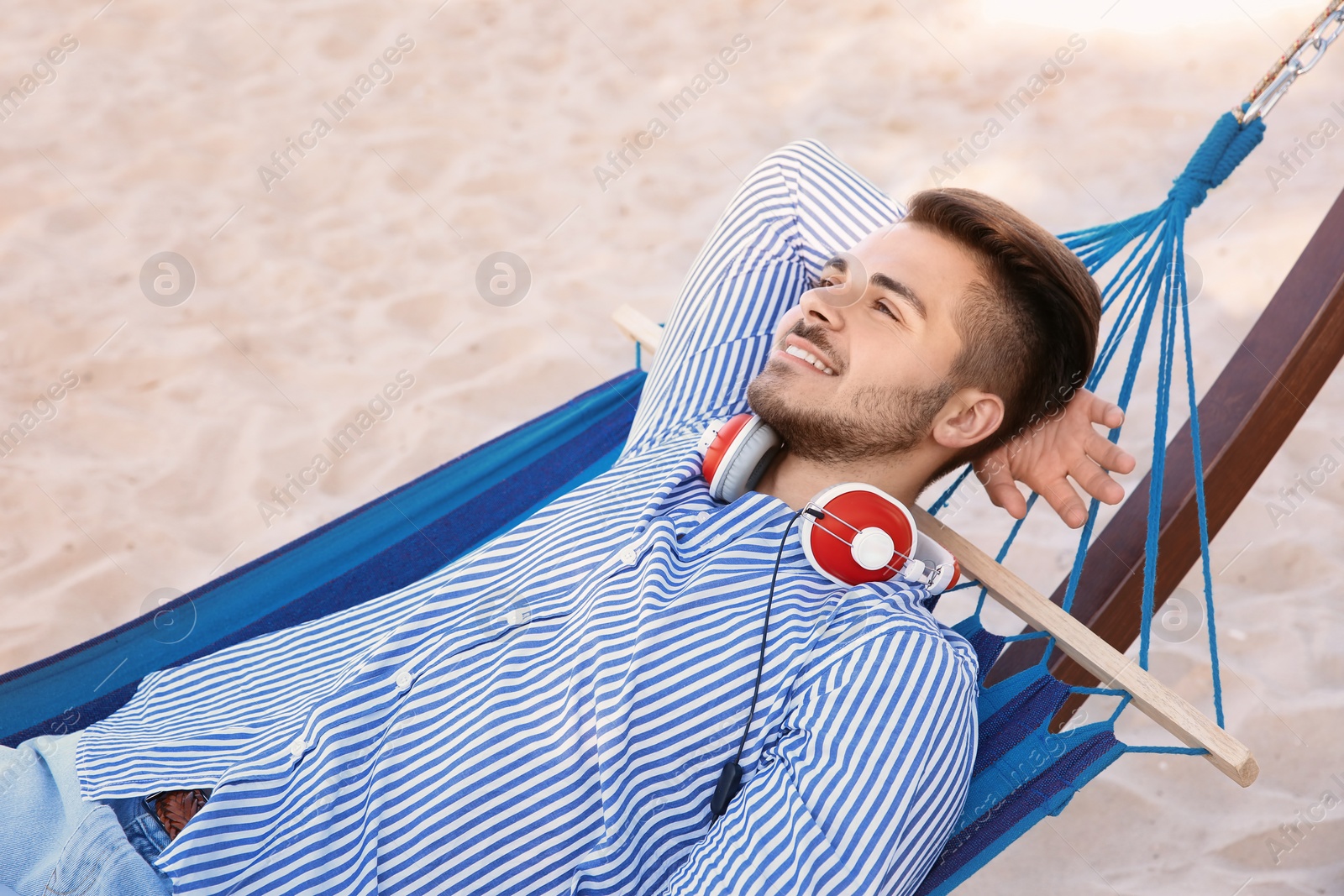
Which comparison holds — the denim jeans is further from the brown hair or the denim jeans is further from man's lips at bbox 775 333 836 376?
the brown hair

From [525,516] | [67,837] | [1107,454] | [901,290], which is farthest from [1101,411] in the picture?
[67,837]

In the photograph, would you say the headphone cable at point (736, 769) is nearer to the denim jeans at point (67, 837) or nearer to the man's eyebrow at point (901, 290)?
the man's eyebrow at point (901, 290)

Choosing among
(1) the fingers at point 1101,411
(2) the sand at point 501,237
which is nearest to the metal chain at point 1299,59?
(1) the fingers at point 1101,411

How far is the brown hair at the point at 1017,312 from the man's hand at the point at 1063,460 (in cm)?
4

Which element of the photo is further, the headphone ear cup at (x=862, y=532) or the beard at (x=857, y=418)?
the beard at (x=857, y=418)

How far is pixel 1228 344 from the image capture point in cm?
285

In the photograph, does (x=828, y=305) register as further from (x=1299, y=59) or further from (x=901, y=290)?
(x=1299, y=59)

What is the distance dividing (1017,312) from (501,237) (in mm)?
2018

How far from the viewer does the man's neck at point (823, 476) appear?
1.56 m

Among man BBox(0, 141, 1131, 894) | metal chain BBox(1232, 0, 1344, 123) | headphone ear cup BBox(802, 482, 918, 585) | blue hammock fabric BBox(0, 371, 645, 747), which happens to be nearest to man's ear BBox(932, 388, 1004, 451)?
man BBox(0, 141, 1131, 894)

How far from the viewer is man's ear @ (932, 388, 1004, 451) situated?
5.04 ft

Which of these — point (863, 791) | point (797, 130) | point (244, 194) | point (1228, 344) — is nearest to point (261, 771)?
point (863, 791)

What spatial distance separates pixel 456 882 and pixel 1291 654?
1.87 metres

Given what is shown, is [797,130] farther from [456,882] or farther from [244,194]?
[456,882]
